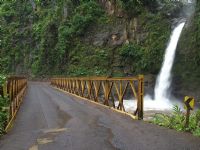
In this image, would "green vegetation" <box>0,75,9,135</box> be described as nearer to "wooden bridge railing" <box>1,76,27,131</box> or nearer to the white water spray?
"wooden bridge railing" <box>1,76,27,131</box>

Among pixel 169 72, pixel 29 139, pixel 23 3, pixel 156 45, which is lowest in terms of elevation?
pixel 29 139

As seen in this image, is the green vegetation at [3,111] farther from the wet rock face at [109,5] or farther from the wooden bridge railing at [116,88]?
the wet rock face at [109,5]

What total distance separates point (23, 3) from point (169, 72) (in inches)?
2106

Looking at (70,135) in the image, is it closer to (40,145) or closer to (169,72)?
(40,145)

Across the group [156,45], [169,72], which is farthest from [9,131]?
[156,45]

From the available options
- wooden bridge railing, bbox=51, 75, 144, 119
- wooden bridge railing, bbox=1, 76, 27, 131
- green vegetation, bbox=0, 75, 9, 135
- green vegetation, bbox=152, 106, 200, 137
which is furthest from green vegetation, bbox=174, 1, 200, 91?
green vegetation, bbox=0, 75, 9, 135

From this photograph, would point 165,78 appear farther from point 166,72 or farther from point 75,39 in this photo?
point 75,39

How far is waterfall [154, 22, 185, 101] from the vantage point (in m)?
27.1

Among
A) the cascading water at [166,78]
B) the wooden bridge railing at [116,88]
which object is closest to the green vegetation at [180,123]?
the wooden bridge railing at [116,88]

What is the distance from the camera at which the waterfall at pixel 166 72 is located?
27.1 meters

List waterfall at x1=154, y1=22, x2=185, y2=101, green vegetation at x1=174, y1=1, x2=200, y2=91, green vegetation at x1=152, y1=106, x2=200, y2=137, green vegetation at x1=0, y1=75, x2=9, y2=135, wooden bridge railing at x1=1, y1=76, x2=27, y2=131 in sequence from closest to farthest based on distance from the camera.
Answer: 1. green vegetation at x1=152, y1=106, x2=200, y2=137
2. green vegetation at x1=0, y1=75, x2=9, y2=135
3. wooden bridge railing at x1=1, y1=76, x2=27, y2=131
4. green vegetation at x1=174, y1=1, x2=200, y2=91
5. waterfall at x1=154, y1=22, x2=185, y2=101

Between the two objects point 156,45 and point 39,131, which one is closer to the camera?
point 39,131

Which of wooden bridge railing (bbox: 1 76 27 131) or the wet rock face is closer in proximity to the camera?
wooden bridge railing (bbox: 1 76 27 131)

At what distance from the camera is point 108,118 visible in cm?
1079
